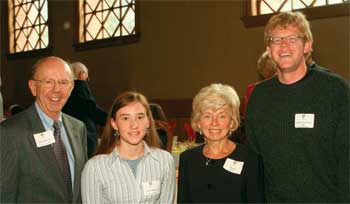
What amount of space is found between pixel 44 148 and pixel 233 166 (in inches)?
38.2

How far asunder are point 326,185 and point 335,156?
0.47ft

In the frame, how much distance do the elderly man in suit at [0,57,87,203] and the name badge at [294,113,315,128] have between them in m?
1.16

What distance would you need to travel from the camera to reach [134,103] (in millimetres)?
2445

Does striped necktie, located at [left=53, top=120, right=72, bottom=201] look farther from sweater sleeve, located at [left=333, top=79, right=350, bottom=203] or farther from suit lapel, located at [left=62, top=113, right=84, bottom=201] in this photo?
sweater sleeve, located at [left=333, top=79, right=350, bottom=203]

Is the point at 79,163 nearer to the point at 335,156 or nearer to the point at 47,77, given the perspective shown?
the point at 47,77

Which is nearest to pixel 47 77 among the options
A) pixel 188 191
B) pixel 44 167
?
pixel 44 167

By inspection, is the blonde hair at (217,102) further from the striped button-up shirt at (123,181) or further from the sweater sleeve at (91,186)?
the sweater sleeve at (91,186)

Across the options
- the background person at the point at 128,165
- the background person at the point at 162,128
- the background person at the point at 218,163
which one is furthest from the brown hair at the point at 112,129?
the background person at the point at 162,128

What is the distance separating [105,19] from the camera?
8227mm

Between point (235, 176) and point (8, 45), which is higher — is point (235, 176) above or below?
below

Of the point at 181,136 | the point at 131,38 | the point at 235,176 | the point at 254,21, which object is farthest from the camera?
the point at 131,38

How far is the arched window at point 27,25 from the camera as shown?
9438 millimetres

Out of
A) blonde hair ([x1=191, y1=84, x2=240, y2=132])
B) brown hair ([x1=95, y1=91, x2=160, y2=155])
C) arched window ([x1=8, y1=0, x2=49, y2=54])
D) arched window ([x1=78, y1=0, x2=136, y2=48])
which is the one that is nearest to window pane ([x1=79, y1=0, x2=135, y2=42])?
arched window ([x1=78, y1=0, x2=136, y2=48])

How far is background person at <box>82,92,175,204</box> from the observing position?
230 cm
